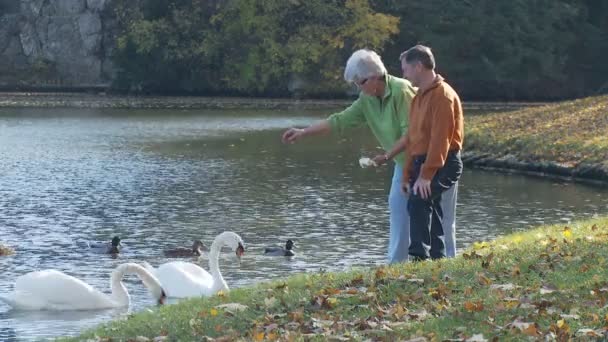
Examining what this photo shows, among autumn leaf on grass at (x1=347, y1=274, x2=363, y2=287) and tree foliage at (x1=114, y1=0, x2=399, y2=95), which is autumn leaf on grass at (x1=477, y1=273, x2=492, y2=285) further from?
tree foliage at (x1=114, y1=0, x2=399, y2=95)

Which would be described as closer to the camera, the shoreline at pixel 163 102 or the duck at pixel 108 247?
the duck at pixel 108 247

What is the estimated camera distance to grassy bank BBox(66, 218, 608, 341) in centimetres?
877

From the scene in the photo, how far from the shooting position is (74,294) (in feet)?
49.0

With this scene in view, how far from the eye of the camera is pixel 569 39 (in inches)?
2901

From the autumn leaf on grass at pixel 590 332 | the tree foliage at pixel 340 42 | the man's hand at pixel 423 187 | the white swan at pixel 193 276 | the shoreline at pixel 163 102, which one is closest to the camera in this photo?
the autumn leaf on grass at pixel 590 332

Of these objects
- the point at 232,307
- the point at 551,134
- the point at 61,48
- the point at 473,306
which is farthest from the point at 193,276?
the point at 61,48

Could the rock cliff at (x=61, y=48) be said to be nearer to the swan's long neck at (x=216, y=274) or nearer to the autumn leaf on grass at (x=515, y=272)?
the swan's long neck at (x=216, y=274)

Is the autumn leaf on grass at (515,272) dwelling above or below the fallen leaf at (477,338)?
above

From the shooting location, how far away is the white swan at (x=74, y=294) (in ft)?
48.6

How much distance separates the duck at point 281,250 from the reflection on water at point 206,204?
0.61ft

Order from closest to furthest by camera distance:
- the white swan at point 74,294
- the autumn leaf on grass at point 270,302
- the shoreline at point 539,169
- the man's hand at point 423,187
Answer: the autumn leaf on grass at point 270,302 < the man's hand at point 423,187 < the white swan at point 74,294 < the shoreline at point 539,169

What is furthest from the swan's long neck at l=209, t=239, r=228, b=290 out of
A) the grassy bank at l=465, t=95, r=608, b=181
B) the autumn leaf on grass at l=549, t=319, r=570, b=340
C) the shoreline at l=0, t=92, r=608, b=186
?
the shoreline at l=0, t=92, r=608, b=186

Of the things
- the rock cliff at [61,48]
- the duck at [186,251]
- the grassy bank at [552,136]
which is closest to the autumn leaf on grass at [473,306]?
the duck at [186,251]

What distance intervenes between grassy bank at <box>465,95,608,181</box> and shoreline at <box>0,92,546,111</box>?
78.4 ft
